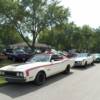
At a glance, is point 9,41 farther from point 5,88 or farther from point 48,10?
point 5,88

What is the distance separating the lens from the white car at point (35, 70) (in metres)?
9.27

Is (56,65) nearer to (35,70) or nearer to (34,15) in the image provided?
(35,70)

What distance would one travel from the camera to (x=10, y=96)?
8000 millimetres

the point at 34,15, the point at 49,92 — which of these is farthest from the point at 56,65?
the point at 34,15

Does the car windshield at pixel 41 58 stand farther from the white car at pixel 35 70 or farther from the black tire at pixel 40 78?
the black tire at pixel 40 78

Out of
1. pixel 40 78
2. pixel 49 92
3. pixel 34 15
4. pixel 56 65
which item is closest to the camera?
pixel 49 92

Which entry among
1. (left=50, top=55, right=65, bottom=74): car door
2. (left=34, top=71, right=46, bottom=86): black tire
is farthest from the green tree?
(left=34, top=71, right=46, bottom=86): black tire

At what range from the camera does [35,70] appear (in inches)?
383

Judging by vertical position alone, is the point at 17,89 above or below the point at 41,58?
below

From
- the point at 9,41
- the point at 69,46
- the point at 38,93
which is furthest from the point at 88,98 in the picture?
the point at 9,41

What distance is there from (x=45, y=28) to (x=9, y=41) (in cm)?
5240

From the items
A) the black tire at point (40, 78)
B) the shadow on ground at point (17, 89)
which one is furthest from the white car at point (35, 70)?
the shadow on ground at point (17, 89)

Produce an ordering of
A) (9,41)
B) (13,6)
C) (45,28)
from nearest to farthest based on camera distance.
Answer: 1. (13,6)
2. (45,28)
3. (9,41)

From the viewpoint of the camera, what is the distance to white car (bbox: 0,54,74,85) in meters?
9.27
